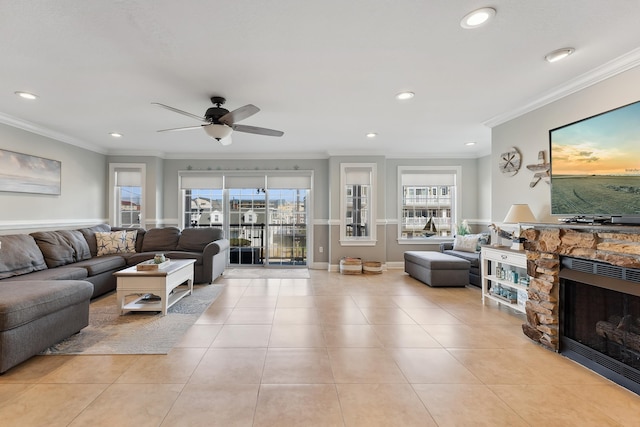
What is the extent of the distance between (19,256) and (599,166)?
6256 mm

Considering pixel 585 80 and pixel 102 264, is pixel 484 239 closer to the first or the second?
pixel 585 80

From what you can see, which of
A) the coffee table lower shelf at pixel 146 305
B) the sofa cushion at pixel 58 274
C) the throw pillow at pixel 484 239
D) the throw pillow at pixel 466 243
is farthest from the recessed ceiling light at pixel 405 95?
the sofa cushion at pixel 58 274

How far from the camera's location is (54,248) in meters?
4.14

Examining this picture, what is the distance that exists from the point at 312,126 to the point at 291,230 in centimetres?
283

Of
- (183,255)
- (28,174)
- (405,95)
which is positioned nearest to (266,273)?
(183,255)

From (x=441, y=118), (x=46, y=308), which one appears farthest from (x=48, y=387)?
(x=441, y=118)

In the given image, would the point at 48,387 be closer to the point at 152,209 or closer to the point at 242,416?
the point at 242,416

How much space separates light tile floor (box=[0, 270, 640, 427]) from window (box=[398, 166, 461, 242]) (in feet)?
11.3

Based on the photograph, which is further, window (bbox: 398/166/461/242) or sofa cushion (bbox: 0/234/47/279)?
window (bbox: 398/166/461/242)

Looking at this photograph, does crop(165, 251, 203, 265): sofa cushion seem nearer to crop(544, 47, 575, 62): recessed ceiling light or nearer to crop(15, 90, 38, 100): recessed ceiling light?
crop(15, 90, 38, 100): recessed ceiling light

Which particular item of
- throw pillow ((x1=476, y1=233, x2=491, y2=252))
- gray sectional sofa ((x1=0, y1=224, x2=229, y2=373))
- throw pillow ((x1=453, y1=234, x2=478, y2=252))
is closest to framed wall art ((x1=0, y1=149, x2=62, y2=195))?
gray sectional sofa ((x1=0, y1=224, x2=229, y2=373))

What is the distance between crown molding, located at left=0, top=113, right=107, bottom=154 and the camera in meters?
4.07

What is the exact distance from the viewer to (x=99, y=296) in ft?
13.9

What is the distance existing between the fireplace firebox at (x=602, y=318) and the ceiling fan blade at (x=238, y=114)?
10.2ft
